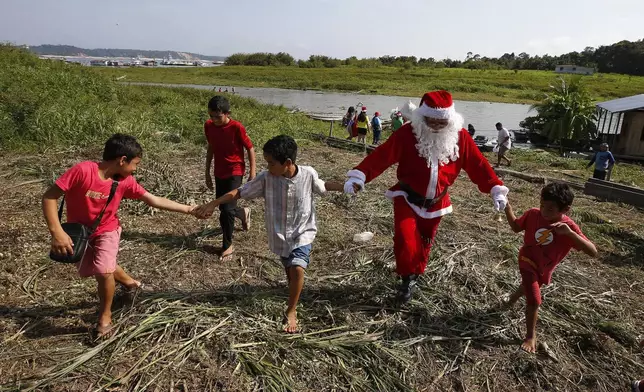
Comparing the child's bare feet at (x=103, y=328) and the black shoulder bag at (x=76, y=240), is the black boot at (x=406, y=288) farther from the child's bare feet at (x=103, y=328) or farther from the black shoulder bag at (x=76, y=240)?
the black shoulder bag at (x=76, y=240)

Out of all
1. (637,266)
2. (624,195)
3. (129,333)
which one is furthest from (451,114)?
(624,195)

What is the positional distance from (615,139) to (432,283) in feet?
56.8

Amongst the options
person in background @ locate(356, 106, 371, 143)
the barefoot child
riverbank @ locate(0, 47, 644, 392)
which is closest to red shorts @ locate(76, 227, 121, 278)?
riverbank @ locate(0, 47, 644, 392)

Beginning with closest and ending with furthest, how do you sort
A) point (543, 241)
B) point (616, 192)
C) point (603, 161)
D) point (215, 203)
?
point (543, 241), point (215, 203), point (616, 192), point (603, 161)

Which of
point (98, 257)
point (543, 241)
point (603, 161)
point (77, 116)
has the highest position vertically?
point (77, 116)

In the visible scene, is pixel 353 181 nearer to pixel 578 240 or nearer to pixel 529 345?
pixel 578 240

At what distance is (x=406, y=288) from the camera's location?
3.47m

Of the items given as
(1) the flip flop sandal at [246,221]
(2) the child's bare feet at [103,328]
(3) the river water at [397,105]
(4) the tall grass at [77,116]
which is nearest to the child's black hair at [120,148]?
(2) the child's bare feet at [103,328]

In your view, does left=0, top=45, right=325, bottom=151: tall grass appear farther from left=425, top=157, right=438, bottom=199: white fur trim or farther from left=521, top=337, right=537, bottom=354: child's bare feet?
left=521, top=337, right=537, bottom=354: child's bare feet

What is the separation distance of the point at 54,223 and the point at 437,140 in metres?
2.63

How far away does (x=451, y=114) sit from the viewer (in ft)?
11.1

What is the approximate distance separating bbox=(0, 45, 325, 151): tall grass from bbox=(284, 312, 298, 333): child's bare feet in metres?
6.67

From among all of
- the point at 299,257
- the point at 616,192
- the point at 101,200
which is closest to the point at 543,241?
the point at 299,257

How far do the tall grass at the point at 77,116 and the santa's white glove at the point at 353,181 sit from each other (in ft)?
21.5
